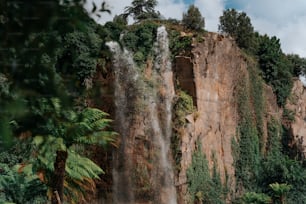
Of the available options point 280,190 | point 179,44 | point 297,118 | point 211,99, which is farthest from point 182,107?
point 297,118

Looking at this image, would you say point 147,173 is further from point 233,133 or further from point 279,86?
point 279,86

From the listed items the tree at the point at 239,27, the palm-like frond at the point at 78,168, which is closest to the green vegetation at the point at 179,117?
the tree at the point at 239,27

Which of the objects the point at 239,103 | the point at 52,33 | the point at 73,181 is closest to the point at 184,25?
the point at 239,103

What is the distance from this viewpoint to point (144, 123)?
25812 mm

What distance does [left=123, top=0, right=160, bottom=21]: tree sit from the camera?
31078 mm

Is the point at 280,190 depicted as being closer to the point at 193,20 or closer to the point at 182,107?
the point at 182,107

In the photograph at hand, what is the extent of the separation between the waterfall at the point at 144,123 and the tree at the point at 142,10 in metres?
3.43

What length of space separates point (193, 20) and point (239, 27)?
199 inches

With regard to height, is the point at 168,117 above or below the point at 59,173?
above

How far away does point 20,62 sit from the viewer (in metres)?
2.68

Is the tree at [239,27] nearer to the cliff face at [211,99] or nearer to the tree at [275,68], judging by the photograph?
the tree at [275,68]

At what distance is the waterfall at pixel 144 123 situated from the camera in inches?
982

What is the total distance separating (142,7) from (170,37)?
4.69 metres

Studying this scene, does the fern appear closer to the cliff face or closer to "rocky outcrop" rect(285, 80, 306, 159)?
the cliff face
